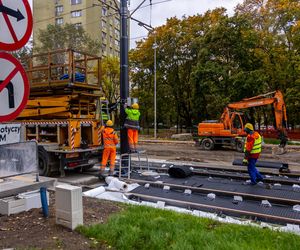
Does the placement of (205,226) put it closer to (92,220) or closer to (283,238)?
(283,238)

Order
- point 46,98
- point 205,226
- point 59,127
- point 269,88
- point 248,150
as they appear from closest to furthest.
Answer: point 205,226 < point 248,150 < point 59,127 < point 46,98 < point 269,88

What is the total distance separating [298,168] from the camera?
1339 cm

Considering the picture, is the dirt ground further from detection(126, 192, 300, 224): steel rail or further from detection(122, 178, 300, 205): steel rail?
detection(122, 178, 300, 205): steel rail

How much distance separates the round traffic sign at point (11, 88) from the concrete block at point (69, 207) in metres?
2.15

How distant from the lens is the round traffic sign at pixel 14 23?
2980mm

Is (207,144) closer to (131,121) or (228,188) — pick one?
(131,121)

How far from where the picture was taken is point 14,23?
3.06 metres

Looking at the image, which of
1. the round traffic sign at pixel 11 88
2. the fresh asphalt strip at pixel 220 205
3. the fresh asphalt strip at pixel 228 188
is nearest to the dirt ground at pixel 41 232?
the fresh asphalt strip at pixel 220 205

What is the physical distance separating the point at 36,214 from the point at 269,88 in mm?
28291

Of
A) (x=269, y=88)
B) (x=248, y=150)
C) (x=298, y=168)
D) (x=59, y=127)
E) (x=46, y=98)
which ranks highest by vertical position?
(x=269, y=88)

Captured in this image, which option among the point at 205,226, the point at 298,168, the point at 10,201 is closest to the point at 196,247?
the point at 205,226

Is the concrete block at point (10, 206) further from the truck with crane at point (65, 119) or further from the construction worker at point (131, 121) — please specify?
the construction worker at point (131, 121)

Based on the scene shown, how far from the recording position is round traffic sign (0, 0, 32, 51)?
298cm

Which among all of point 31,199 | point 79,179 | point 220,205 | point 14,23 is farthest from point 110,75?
point 14,23
